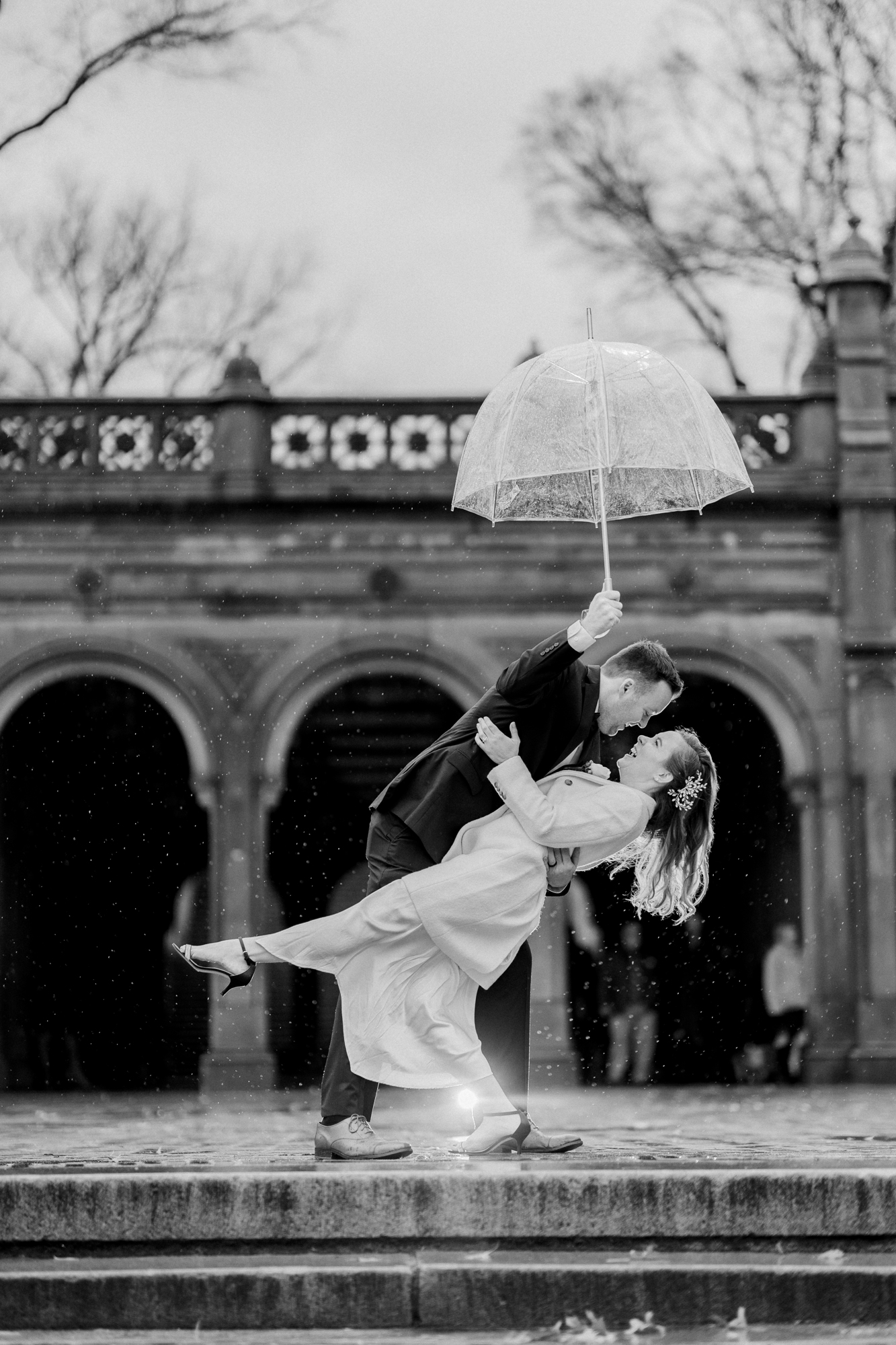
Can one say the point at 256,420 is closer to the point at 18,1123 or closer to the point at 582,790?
the point at 18,1123

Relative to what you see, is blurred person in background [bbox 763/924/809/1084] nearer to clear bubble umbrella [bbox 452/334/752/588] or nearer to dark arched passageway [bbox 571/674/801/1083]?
dark arched passageway [bbox 571/674/801/1083]

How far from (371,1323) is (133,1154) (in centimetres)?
162

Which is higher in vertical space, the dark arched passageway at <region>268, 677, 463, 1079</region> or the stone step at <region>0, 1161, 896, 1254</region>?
the dark arched passageway at <region>268, 677, 463, 1079</region>

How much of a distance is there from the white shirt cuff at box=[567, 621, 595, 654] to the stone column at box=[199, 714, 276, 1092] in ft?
34.2

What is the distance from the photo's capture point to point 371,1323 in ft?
14.8

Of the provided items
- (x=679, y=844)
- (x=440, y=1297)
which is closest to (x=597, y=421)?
(x=679, y=844)

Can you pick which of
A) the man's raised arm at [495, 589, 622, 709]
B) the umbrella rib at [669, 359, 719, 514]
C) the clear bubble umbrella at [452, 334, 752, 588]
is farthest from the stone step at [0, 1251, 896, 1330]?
the umbrella rib at [669, 359, 719, 514]

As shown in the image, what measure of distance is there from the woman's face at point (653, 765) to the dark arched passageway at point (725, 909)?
11525 mm

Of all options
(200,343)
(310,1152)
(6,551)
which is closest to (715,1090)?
(6,551)

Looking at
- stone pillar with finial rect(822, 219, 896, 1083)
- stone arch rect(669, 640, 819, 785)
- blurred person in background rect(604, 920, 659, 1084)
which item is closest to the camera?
stone pillar with finial rect(822, 219, 896, 1083)

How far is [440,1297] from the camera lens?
450 centimetres

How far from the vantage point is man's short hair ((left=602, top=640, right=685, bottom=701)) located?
18.2 ft

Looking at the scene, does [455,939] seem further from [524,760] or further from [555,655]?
[555,655]

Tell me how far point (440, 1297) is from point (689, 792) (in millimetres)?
1809
